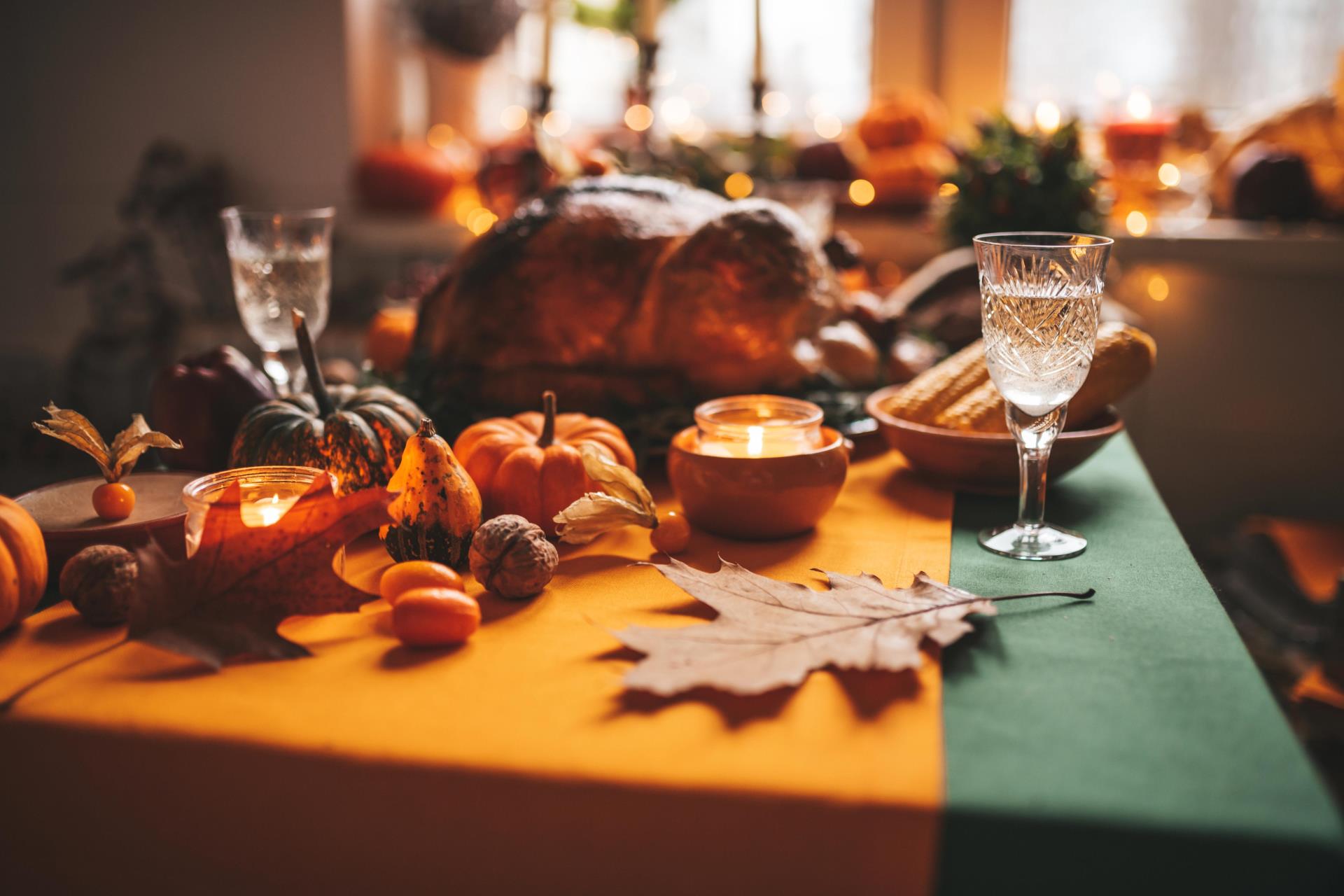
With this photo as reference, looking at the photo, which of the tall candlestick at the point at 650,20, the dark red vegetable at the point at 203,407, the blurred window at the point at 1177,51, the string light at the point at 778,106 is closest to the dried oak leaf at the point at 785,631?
the dark red vegetable at the point at 203,407

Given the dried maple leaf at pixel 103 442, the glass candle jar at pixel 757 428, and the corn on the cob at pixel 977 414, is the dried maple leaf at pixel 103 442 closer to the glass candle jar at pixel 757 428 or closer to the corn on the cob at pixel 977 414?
the glass candle jar at pixel 757 428

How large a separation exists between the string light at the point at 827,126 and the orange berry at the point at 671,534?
99.7 inches

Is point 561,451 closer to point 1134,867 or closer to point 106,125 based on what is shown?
point 1134,867

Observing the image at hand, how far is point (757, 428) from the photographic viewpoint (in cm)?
98

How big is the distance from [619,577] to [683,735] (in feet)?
0.90

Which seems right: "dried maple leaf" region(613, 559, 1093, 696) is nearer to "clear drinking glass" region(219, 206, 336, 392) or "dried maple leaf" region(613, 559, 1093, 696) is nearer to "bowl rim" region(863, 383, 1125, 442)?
"bowl rim" region(863, 383, 1125, 442)

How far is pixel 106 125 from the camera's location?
11.5ft

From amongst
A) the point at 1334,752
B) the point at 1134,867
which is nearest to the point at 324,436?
the point at 1134,867

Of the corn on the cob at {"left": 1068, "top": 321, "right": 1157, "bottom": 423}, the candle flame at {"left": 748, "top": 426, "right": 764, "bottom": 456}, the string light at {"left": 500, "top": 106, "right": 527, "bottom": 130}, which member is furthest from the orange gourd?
the string light at {"left": 500, "top": 106, "right": 527, "bottom": 130}

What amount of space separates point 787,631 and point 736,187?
4.39 feet

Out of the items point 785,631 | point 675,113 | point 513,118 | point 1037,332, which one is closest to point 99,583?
point 785,631

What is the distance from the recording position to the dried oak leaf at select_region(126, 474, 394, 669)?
72 cm

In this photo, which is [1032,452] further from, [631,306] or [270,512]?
[270,512]

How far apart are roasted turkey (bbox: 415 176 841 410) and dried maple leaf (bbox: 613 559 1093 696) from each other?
1.45 feet
